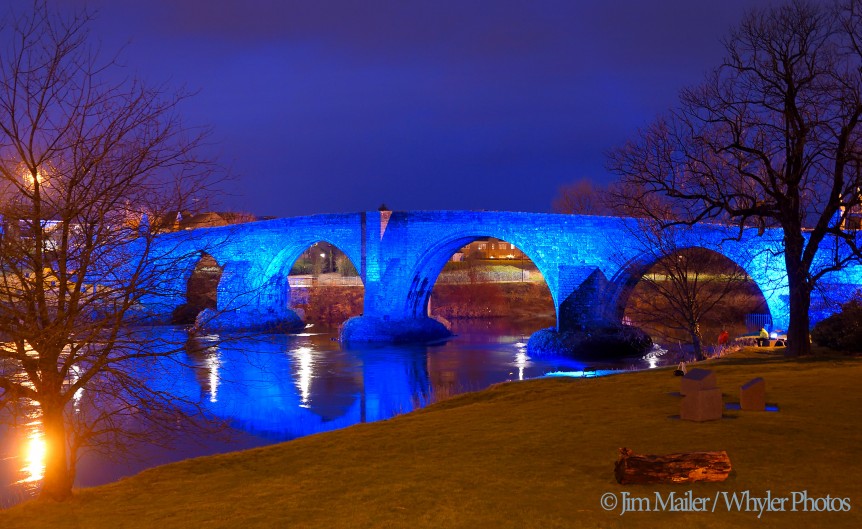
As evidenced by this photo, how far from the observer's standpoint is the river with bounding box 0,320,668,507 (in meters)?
14.3

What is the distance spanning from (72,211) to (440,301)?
52564 millimetres

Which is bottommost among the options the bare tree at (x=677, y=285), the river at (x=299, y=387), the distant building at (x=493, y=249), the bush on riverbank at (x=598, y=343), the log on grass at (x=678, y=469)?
the river at (x=299, y=387)

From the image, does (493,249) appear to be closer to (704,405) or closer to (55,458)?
(704,405)

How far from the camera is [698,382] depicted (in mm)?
9500

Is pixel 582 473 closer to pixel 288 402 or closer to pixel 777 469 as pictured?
pixel 777 469

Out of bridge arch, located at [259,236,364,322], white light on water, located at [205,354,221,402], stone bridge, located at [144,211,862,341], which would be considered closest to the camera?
white light on water, located at [205,354,221,402]

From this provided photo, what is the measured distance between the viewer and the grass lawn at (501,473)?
6234 mm

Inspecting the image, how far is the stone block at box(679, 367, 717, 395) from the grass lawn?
0.48 m

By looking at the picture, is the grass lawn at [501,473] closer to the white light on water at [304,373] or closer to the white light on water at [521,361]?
the white light on water at [304,373]

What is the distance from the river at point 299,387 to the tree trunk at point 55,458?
1.48m

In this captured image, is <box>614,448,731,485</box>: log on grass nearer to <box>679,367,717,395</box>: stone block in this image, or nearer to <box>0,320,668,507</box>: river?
<box>679,367,717,395</box>: stone block

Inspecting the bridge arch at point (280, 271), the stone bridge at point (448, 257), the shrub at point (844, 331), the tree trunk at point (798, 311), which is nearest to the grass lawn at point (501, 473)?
the tree trunk at point (798, 311)

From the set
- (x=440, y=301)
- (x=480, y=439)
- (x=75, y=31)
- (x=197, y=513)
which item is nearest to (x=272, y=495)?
(x=197, y=513)

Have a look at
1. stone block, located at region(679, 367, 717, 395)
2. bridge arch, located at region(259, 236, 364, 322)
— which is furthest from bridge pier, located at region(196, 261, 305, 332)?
stone block, located at region(679, 367, 717, 395)
